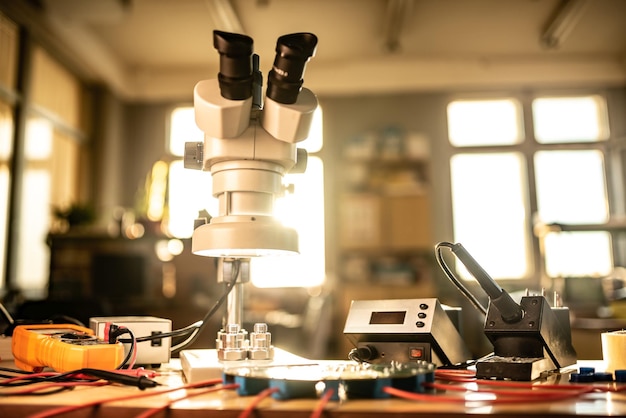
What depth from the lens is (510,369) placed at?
802 mm

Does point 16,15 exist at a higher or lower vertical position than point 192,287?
higher

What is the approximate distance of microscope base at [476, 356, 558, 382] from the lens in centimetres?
79

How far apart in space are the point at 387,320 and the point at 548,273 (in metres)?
5.14

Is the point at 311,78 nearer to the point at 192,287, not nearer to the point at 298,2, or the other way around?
the point at 298,2

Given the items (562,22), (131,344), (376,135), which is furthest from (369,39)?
(131,344)

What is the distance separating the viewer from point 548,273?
18.1 feet

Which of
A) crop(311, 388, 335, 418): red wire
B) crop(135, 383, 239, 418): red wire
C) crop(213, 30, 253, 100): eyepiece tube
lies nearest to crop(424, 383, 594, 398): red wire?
crop(311, 388, 335, 418): red wire

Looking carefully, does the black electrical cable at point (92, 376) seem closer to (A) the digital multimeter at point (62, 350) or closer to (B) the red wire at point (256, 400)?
(A) the digital multimeter at point (62, 350)

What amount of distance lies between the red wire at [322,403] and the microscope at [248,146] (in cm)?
24

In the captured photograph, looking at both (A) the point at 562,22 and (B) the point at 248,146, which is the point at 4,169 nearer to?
(B) the point at 248,146

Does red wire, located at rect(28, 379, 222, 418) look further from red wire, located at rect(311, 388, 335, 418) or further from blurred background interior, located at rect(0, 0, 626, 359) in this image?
blurred background interior, located at rect(0, 0, 626, 359)

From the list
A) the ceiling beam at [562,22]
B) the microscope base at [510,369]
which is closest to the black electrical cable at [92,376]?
the microscope base at [510,369]

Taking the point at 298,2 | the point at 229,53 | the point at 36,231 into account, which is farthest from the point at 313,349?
the point at 229,53

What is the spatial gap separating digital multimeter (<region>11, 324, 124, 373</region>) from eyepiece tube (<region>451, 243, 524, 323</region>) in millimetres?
550
